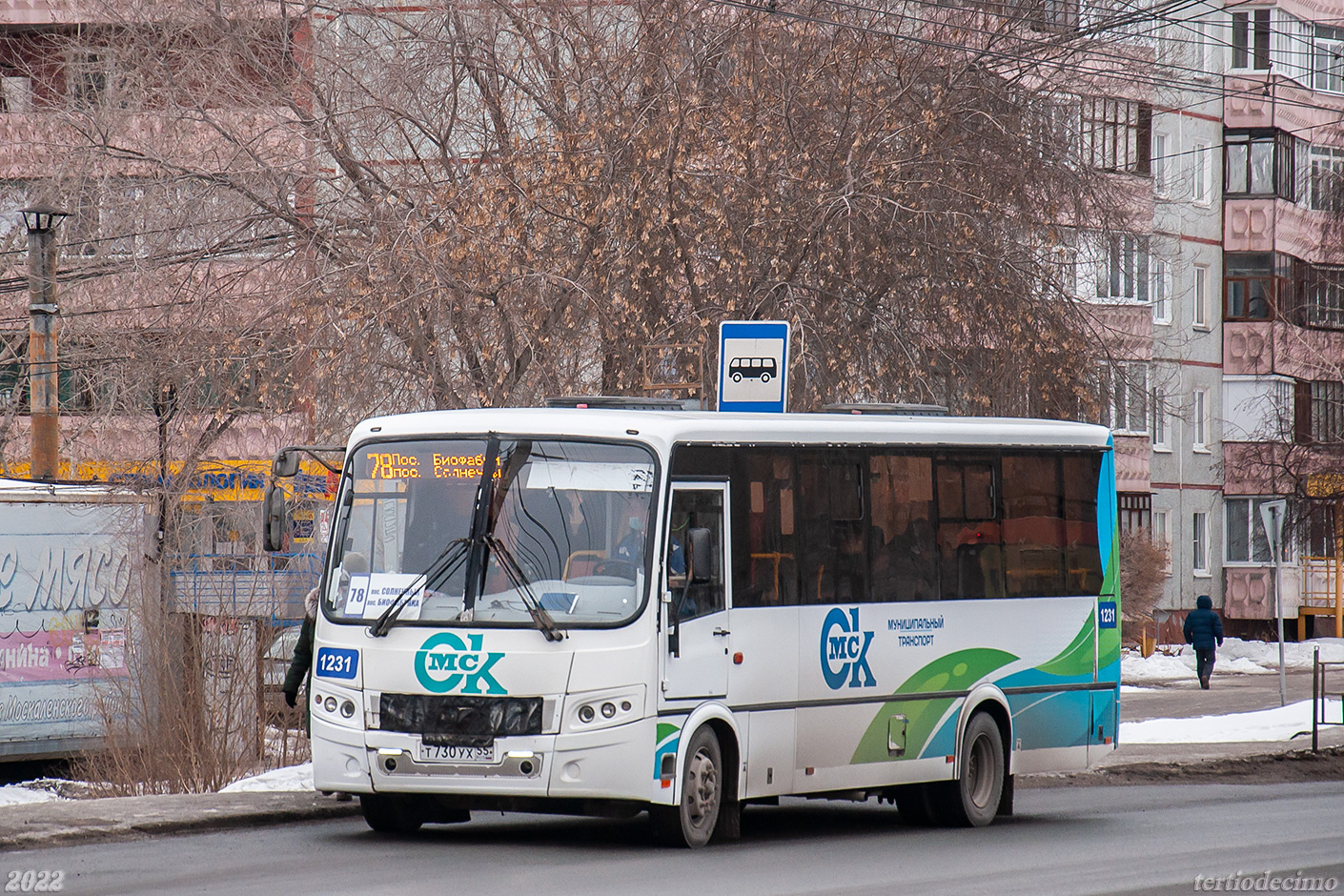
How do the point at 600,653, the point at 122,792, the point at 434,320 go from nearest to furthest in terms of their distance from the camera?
the point at 600,653 < the point at 122,792 < the point at 434,320

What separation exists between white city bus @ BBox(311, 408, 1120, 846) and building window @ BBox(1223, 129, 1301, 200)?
44.1 metres

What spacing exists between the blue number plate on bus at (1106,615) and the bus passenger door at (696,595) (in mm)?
4692

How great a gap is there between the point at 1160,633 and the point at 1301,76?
51.2 ft

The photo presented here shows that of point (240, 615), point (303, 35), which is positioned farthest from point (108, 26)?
point (240, 615)

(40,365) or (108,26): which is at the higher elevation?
(108,26)

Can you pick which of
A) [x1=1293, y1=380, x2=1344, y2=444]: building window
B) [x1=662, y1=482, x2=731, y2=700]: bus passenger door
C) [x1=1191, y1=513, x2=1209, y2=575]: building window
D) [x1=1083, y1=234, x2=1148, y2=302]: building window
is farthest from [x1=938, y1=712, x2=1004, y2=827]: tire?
[x1=1191, y1=513, x2=1209, y2=575]: building window

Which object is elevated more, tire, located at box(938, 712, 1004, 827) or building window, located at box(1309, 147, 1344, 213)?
building window, located at box(1309, 147, 1344, 213)

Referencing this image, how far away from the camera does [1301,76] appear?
55500mm

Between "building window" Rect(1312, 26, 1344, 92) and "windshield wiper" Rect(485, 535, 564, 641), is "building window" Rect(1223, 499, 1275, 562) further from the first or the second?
"windshield wiper" Rect(485, 535, 564, 641)

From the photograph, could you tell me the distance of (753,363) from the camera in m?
16.2

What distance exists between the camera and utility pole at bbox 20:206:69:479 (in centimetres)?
2303

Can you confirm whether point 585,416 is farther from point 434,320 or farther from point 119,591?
Answer: point 119,591

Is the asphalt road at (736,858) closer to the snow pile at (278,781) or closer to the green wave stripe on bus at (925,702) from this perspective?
the green wave stripe on bus at (925,702)

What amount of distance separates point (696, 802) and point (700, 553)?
61.4 inches
